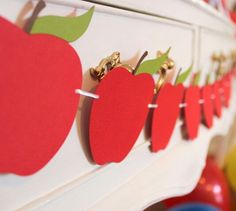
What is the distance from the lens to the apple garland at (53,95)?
283mm

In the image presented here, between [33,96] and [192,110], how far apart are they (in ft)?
1.66

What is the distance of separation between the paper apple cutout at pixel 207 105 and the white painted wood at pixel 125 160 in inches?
4.7

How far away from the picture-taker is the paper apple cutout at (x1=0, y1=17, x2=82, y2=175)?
0.28 meters

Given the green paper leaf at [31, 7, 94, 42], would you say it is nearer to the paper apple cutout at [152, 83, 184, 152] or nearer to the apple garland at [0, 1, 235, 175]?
the apple garland at [0, 1, 235, 175]

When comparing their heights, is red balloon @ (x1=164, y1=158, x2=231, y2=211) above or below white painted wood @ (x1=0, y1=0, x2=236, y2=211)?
below

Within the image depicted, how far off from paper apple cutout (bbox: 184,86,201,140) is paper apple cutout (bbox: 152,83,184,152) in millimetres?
57

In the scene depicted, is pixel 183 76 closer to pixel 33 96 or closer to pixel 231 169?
pixel 33 96

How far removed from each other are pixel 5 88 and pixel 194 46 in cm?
54

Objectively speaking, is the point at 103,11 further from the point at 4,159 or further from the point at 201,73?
the point at 201,73

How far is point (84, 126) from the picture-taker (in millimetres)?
405

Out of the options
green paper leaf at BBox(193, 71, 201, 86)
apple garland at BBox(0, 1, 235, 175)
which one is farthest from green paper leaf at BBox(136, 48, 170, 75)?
green paper leaf at BBox(193, 71, 201, 86)

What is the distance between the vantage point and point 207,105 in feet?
2.85

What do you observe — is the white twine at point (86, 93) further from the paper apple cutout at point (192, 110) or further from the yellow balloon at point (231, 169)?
the yellow balloon at point (231, 169)

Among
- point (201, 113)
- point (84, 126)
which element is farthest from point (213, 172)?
point (84, 126)
